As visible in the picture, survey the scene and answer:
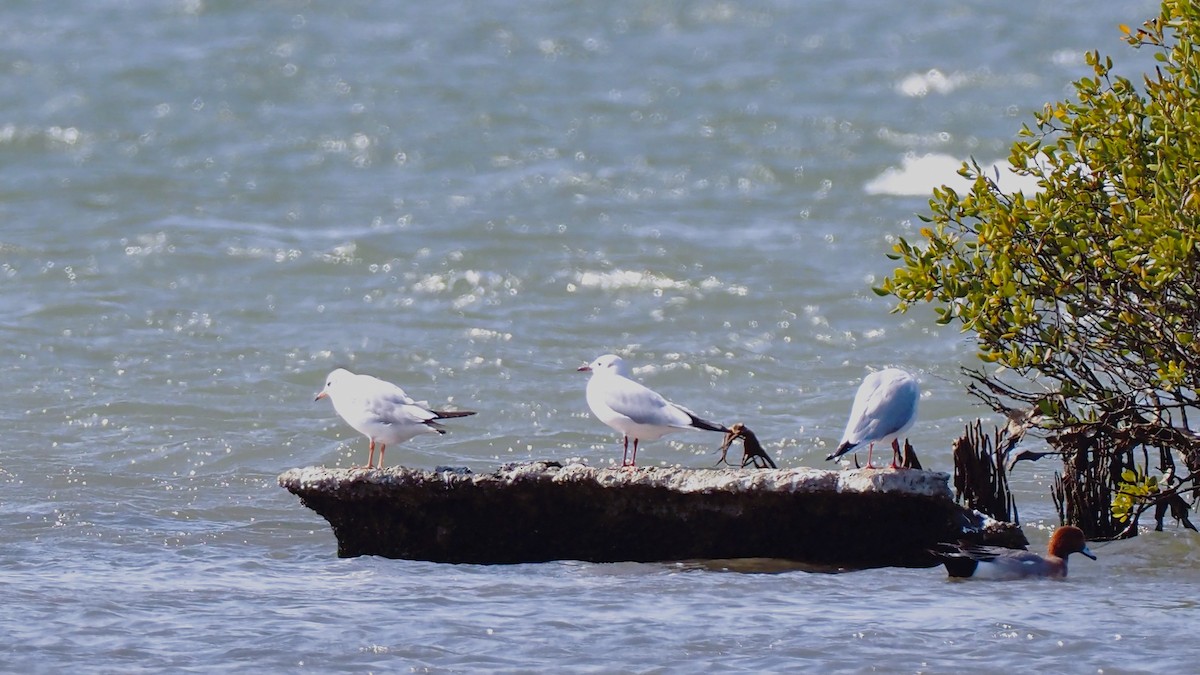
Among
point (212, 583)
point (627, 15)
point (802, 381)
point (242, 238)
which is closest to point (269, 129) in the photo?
point (242, 238)

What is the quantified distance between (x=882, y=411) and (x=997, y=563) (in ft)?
3.04

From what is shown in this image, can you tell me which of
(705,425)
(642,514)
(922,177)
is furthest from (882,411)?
(922,177)

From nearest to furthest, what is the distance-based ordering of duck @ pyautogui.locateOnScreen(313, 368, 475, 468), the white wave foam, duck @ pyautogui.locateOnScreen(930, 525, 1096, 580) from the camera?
duck @ pyautogui.locateOnScreen(930, 525, 1096, 580), duck @ pyautogui.locateOnScreen(313, 368, 475, 468), the white wave foam

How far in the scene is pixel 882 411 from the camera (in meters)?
8.38

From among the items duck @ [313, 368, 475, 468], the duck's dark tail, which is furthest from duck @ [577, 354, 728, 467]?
duck @ [313, 368, 475, 468]

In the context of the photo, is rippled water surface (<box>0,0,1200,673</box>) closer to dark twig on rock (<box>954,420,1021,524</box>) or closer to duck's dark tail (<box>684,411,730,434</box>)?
dark twig on rock (<box>954,420,1021,524</box>)

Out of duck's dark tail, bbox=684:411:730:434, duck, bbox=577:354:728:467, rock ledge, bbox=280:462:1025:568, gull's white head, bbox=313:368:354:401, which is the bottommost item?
rock ledge, bbox=280:462:1025:568

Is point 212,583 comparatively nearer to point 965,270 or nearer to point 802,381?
point 965,270

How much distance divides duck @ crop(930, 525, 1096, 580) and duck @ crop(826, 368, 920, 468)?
54cm

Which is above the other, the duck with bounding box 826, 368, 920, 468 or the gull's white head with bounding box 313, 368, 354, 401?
the gull's white head with bounding box 313, 368, 354, 401

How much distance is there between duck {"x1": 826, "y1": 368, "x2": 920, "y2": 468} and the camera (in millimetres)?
8352

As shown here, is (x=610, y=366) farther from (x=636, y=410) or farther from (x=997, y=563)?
(x=997, y=563)

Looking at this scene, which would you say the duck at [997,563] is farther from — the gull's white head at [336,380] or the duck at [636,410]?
the gull's white head at [336,380]

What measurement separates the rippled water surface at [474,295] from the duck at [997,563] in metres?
0.13
